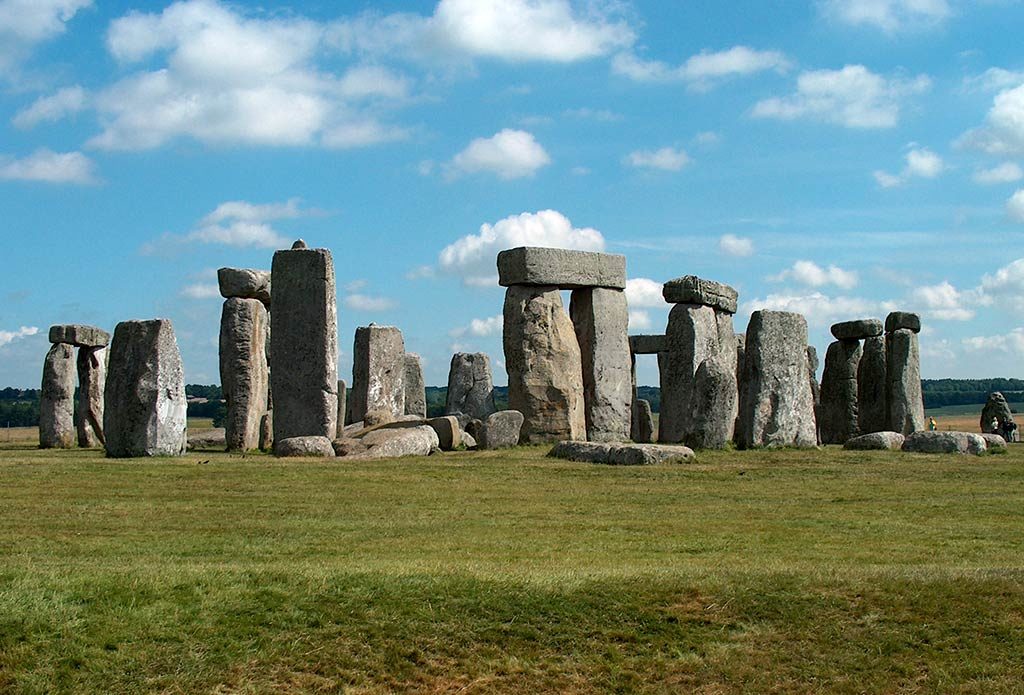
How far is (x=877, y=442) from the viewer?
21688 mm

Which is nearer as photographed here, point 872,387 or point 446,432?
point 446,432

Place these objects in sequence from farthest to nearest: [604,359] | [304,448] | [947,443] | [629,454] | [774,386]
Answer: [604,359], [774,386], [947,443], [304,448], [629,454]

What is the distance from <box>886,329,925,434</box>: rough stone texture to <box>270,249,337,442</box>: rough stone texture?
13.3m

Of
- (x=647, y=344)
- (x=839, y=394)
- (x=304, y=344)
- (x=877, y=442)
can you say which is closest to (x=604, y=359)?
(x=877, y=442)

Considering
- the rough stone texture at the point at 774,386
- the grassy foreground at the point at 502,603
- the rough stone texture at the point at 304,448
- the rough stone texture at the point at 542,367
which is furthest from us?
the rough stone texture at the point at 542,367

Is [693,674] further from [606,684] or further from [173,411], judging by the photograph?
[173,411]

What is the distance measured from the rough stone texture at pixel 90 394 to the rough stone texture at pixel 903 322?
17.4 meters

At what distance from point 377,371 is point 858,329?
35.3 ft

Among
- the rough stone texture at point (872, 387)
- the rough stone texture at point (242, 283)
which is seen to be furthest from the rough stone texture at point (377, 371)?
the rough stone texture at point (872, 387)

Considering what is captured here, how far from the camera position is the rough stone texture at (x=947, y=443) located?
819 inches

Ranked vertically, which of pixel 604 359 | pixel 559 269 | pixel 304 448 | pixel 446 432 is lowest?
pixel 304 448

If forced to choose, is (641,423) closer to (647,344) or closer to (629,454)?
(647,344)

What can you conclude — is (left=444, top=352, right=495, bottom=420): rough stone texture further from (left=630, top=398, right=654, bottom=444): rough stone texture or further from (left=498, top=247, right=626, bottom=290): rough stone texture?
(left=498, top=247, right=626, bottom=290): rough stone texture

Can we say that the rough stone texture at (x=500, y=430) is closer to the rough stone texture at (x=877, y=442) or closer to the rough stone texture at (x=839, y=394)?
the rough stone texture at (x=877, y=442)
